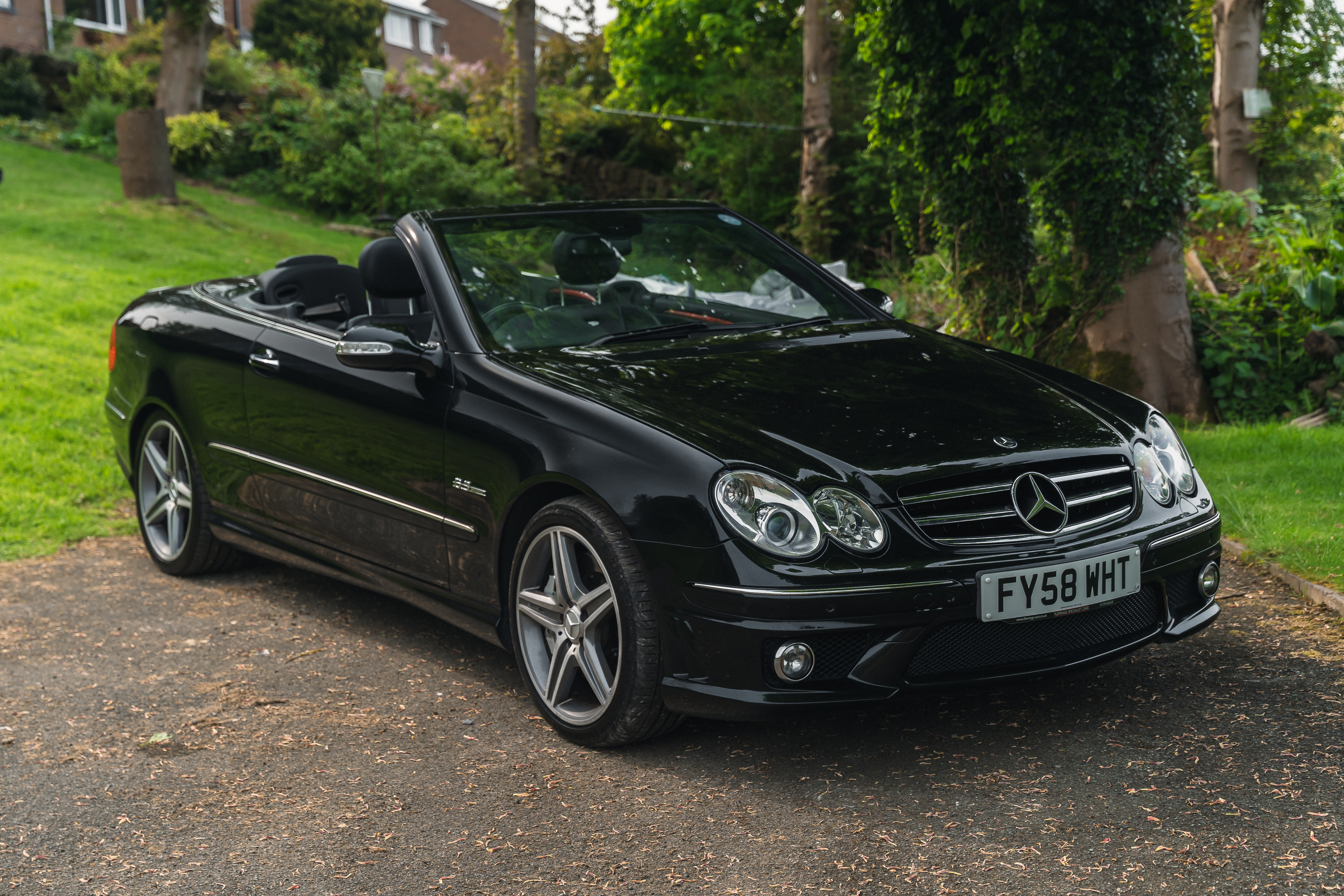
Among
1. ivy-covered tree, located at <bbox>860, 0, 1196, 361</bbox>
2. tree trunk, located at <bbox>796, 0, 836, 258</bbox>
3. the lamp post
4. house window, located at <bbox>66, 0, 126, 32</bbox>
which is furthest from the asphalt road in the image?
house window, located at <bbox>66, 0, 126, 32</bbox>

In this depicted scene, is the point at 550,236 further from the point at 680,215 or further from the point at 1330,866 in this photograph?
the point at 1330,866

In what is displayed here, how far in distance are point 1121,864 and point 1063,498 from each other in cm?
101

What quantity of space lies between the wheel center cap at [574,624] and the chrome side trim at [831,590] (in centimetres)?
62

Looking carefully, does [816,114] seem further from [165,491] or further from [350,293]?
[165,491]

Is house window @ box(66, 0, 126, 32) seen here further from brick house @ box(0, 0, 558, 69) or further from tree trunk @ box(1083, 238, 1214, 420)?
tree trunk @ box(1083, 238, 1214, 420)

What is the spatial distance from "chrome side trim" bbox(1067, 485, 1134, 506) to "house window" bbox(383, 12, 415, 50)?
189ft

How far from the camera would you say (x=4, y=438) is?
7.93m

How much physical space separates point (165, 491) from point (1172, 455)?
14.1 feet

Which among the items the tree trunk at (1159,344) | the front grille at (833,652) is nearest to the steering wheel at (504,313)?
the front grille at (833,652)

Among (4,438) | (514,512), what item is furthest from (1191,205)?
(4,438)

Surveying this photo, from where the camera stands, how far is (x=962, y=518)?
3443mm

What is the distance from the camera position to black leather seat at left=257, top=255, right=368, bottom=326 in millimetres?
5898

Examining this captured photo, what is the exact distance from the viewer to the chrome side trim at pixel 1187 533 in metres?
3.68

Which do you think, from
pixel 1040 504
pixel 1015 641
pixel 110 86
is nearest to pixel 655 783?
pixel 1015 641
